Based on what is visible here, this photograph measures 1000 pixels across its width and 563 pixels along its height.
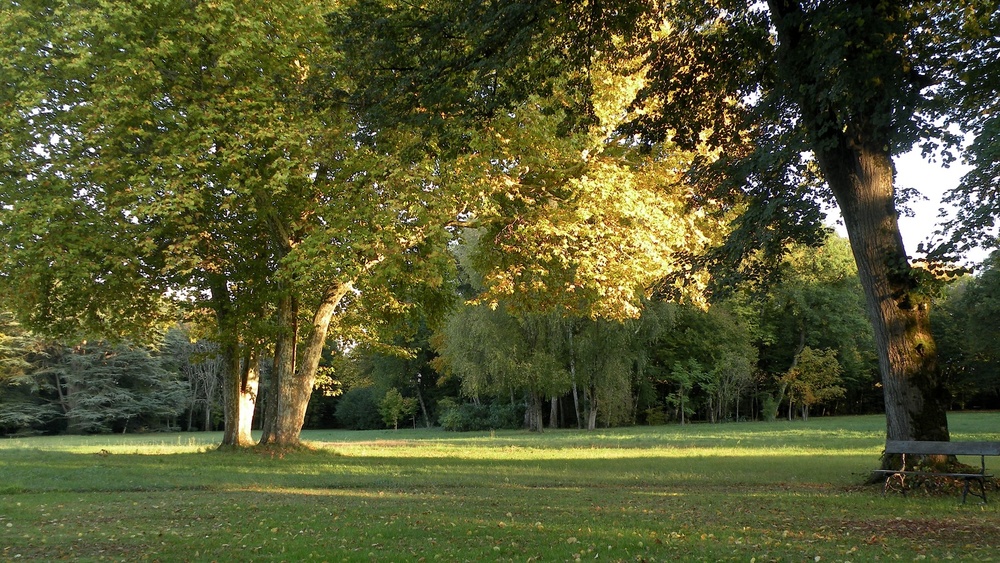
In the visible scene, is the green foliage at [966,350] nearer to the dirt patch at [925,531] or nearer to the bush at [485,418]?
the bush at [485,418]

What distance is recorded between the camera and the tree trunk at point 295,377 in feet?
66.8

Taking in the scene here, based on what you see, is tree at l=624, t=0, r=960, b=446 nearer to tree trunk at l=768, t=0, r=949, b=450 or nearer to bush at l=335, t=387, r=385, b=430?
tree trunk at l=768, t=0, r=949, b=450

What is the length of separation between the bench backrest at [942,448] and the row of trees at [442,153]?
72 cm

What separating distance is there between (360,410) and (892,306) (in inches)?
2312

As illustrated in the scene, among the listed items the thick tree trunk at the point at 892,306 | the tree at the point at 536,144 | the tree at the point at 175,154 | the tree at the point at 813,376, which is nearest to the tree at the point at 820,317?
the tree at the point at 813,376

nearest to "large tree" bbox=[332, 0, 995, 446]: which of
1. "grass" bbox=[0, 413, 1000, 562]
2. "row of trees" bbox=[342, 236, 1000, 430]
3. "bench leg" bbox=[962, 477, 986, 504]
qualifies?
"bench leg" bbox=[962, 477, 986, 504]

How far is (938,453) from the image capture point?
36.2 feet

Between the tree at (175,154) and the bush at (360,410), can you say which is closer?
the tree at (175,154)

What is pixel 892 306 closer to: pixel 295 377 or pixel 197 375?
pixel 295 377

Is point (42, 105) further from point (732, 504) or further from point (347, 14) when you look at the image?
point (732, 504)

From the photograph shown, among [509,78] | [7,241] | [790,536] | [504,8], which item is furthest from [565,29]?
[7,241]

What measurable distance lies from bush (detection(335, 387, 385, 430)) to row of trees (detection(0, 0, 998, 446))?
42.5 m

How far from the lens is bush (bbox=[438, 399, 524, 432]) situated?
48.8m

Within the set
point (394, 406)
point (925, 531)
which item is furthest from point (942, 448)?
point (394, 406)
